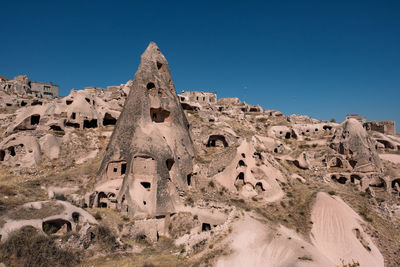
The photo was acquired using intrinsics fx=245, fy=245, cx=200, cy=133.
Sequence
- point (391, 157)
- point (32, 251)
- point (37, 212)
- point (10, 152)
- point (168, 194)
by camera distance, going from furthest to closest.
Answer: point (391, 157) < point (10, 152) < point (168, 194) < point (37, 212) < point (32, 251)

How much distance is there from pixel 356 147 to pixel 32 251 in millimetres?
34574

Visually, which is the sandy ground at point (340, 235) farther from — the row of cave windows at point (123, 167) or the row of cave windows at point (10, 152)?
the row of cave windows at point (10, 152)

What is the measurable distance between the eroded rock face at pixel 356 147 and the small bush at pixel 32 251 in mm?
31631

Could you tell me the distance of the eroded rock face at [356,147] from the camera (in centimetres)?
3031

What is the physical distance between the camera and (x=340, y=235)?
16.0 m

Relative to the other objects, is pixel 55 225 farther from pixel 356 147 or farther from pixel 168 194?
→ pixel 356 147

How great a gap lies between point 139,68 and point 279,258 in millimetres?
19302

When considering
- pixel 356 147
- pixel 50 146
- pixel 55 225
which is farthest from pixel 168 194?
pixel 356 147

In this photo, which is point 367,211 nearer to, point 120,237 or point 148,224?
point 148,224

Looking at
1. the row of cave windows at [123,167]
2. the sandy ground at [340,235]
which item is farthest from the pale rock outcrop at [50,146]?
the sandy ground at [340,235]

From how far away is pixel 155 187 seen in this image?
18609mm

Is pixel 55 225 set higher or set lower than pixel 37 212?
lower

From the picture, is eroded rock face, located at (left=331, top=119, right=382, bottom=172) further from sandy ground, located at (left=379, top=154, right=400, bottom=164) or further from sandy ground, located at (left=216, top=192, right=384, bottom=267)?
sandy ground, located at (left=216, top=192, right=384, bottom=267)

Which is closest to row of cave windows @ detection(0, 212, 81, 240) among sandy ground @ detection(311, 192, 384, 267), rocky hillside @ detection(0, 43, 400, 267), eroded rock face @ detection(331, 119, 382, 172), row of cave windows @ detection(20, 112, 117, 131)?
rocky hillside @ detection(0, 43, 400, 267)
